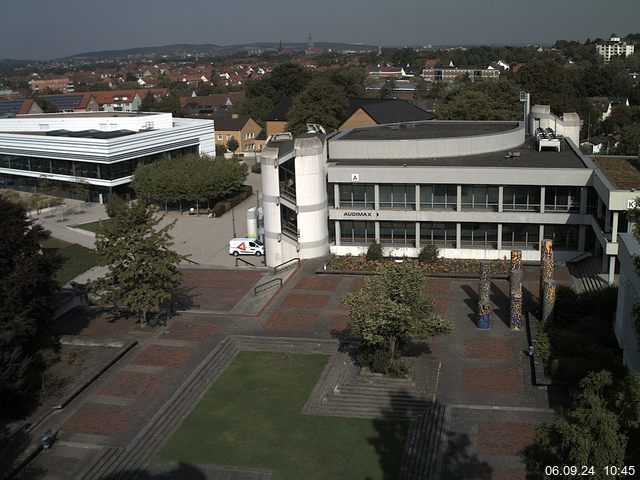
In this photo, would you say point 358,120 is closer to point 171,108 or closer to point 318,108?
point 318,108

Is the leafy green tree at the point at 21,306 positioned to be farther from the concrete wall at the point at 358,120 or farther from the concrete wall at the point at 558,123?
the concrete wall at the point at 358,120

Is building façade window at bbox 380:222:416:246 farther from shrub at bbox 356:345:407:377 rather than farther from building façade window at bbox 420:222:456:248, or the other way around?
shrub at bbox 356:345:407:377

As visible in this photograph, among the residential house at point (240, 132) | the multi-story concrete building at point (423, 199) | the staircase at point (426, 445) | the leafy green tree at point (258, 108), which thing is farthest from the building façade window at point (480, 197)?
the leafy green tree at point (258, 108)

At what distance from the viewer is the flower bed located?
125 feet

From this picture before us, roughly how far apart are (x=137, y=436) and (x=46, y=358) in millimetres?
7253

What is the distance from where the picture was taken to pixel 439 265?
3903 centimetres

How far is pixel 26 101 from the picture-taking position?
12925 cm

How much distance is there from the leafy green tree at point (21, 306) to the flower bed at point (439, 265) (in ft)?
52.4

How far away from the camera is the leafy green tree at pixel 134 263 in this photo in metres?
30.2

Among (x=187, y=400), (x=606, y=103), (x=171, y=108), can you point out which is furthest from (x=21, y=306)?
(x=606, y=103)

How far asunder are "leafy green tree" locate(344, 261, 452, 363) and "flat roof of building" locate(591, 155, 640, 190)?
47.3ft

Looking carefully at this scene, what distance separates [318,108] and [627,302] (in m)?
59.3

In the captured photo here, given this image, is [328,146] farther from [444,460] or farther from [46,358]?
[444,460]

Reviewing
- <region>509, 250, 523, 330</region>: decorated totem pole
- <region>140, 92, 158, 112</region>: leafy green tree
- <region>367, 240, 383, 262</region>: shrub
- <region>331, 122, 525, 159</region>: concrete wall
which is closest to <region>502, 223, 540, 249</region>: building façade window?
<region>331, 122, 525, 159</region>: concrete wall
